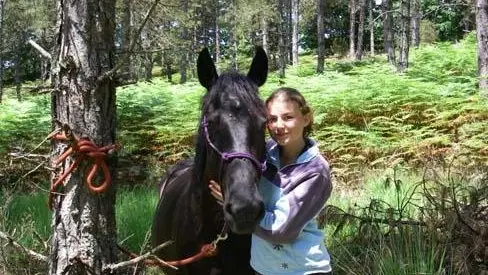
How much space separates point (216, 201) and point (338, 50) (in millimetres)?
46025

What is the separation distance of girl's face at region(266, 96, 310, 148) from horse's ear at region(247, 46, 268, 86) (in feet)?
0.72

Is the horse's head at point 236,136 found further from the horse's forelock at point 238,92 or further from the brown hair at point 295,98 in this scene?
the brown hair at point 295,98

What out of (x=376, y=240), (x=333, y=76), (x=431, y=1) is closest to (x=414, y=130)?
(x=333, y=76)

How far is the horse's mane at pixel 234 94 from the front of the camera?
2.34 m

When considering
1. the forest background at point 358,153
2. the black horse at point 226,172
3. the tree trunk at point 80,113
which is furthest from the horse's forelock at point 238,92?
the tree trunk at point 80,113

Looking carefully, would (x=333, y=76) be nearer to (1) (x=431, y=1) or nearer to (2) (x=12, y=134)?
(2) (x=12, y=134)

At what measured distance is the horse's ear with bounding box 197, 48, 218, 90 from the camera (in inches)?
101

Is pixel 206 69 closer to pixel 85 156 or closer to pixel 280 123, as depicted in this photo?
pixel 280 123

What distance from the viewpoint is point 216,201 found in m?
2.60

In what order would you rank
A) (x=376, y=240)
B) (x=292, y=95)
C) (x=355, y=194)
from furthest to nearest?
(x=355, y=194)
(x=376, y=240)
(x=292, y=95)

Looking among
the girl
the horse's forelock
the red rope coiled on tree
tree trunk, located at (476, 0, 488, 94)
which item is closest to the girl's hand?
the girl

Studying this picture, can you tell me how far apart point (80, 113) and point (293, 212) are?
1047 mm

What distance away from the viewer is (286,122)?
245 centimetres

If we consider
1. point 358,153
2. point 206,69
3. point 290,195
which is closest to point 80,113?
point 206,69
